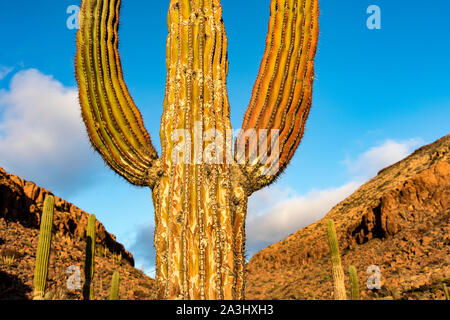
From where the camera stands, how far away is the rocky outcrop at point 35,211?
22422mm

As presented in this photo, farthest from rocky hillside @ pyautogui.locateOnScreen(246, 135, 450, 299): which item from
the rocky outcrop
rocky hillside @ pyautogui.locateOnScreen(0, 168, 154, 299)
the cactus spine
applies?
the cactus spine

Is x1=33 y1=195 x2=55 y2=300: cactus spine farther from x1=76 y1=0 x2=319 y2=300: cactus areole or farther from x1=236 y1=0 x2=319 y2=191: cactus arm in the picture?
x1=236 y1=0 x2=319 y2=191: cactus arm

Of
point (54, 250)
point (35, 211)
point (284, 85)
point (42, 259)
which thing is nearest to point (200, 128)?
point (284, 85)

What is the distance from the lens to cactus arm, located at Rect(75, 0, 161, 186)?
188 inches

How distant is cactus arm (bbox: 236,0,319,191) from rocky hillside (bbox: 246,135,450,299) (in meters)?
13.9

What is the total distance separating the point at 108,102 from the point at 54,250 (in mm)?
18670

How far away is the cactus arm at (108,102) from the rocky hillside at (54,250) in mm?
12129

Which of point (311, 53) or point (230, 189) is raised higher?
point (311, 53)

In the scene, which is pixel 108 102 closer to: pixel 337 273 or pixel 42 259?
pixel 42 259

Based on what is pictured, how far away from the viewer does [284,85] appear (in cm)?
504

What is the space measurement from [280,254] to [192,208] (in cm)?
3685
